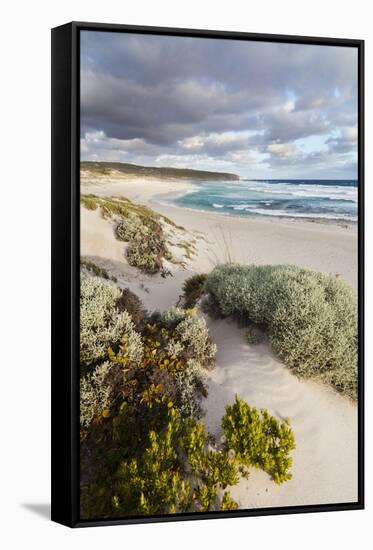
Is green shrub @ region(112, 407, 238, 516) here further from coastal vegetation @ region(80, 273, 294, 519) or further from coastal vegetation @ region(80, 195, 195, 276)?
coastal vegetation @ region(80, 195, 195, 276)

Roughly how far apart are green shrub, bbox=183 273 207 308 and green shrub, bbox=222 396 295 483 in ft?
2.48

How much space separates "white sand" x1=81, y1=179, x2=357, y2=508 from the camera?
23.4ft

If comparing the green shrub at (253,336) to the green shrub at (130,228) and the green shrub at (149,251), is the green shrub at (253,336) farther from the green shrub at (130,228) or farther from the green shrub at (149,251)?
the green shrub at (130,228)

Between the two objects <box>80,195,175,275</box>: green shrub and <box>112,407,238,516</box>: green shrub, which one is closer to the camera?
<box>112,407,238,516</box>: green shrub

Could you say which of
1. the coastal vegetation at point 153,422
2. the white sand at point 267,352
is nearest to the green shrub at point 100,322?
the coastal vegetation at point 153,422

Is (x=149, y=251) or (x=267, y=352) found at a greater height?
(x=149, y=251)

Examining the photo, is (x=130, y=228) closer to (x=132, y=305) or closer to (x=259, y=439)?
(x=132, y=305)

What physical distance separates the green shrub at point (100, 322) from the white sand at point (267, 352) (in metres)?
0.16

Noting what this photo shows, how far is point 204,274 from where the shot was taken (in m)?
7.30

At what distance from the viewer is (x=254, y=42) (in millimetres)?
7352

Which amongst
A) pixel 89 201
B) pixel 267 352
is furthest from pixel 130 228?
pixel 267 352

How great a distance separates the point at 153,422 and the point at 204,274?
3.54 feet

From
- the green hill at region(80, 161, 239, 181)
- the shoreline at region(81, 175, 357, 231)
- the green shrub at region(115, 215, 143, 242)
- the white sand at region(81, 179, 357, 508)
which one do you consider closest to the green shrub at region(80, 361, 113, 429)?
the white sand at region(81, 179, 357, 508)
